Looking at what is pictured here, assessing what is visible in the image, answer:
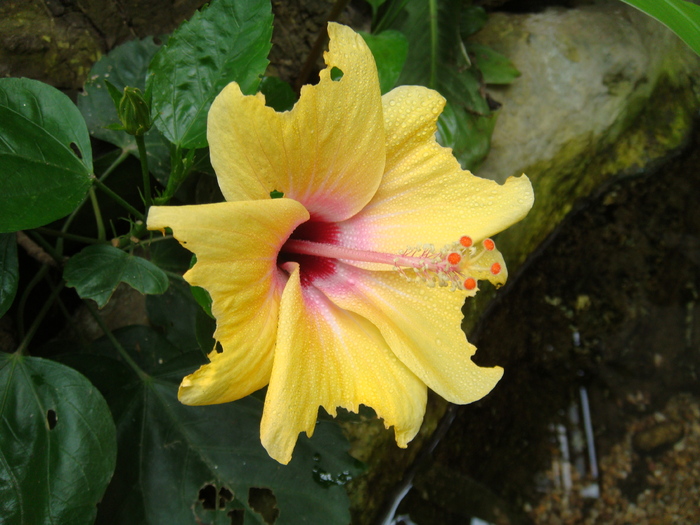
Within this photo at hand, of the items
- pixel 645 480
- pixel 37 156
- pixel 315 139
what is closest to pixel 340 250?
pixel 315 139

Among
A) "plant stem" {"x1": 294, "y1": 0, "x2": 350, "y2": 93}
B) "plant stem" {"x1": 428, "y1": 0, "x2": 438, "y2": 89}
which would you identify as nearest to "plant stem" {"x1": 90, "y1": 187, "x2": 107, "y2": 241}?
"plant stem" {"x1": 294, "y1": 0, "x2": 350, "y2": 93}

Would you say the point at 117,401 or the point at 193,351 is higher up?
the point at 193,351

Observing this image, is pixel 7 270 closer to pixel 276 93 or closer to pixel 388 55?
pixel 276 93

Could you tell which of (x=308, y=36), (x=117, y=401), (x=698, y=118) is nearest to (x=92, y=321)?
(x=117, y=401)

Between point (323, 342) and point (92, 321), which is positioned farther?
point (92, 321)

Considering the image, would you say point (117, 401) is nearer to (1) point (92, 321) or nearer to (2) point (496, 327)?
(1) point (92, 321)

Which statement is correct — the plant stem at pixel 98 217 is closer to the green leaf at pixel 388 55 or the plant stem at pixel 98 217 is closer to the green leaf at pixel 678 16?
the green leaf at pixel 388 55

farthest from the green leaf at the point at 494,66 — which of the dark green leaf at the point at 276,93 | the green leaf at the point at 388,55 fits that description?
the dark green leaf at the point at 276,93
